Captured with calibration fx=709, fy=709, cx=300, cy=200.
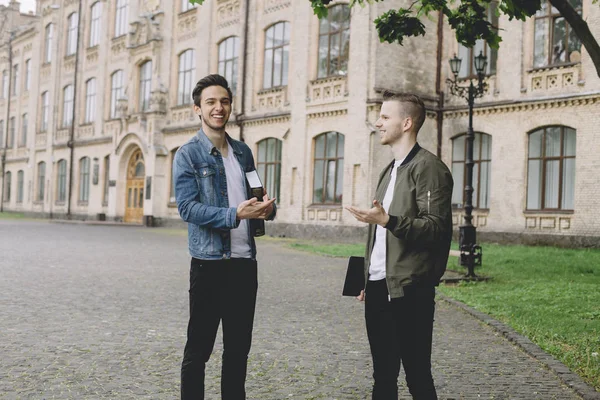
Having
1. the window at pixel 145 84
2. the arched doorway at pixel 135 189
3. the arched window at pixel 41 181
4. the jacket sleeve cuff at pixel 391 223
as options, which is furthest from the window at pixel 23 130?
the jacket sleeve cuff at pixel 391 223

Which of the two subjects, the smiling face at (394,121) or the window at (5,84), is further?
the window at (5,84)

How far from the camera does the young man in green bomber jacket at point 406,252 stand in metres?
3.67

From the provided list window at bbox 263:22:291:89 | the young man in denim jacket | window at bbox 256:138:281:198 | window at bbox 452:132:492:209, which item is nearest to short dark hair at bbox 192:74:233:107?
the young man in denim jacket

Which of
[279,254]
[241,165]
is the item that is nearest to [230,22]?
[279,254]

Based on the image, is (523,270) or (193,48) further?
(193,48)

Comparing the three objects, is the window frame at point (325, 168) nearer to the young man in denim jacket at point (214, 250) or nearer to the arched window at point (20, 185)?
the young man in denim jacket at point (214, 250)

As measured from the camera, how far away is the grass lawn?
23.8ft

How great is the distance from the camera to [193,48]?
107 ft

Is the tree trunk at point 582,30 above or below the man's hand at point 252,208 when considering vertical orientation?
above

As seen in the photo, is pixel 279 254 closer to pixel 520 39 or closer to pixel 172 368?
pixel 520 39

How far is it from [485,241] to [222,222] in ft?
65.4

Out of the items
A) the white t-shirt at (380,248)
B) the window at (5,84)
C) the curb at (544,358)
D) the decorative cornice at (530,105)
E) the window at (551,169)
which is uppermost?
the window at (5,84)

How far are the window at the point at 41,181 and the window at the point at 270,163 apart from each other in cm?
2177

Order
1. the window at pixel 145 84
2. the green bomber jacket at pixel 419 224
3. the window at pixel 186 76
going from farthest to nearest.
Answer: the window at pixel 145 84 < the window at pixel 186 76 < the green bomber jacket at pixel 419 224
